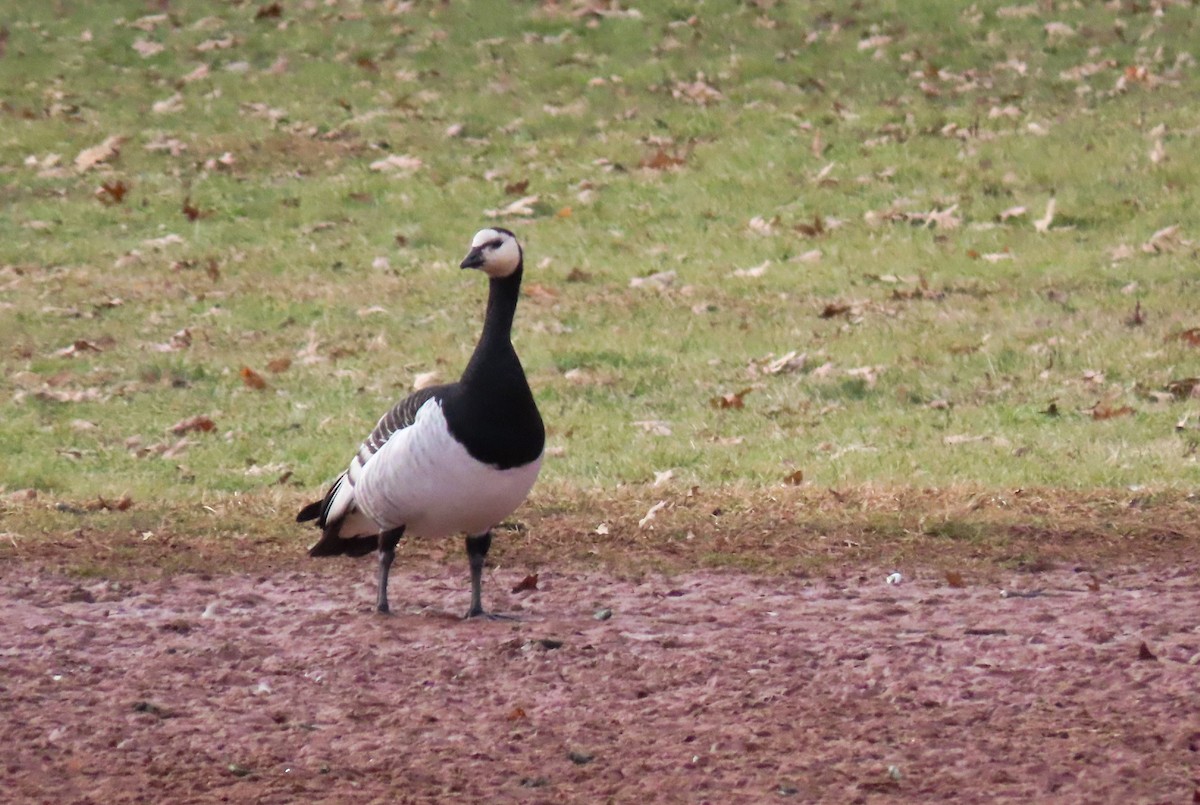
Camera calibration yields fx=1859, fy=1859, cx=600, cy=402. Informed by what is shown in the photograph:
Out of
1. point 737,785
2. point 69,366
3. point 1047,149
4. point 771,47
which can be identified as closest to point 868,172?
point 1047,149

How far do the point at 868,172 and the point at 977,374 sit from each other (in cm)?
529

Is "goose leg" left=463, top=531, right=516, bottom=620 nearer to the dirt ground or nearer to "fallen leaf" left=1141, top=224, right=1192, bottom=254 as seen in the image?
the dirt ground

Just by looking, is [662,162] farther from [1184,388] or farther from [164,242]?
[1184,388]

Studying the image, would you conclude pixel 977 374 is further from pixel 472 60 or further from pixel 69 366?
pixel 472 60

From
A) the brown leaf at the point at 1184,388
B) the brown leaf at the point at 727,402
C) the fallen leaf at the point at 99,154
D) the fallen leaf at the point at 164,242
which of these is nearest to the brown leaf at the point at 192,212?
the fallen leaf at the point at 164,242

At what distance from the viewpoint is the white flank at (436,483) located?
656cm

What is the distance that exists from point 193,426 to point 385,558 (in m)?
4.22

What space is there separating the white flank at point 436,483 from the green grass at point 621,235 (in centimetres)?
257

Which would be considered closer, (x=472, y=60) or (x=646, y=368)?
(x=646, y=368)

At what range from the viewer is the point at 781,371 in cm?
1184

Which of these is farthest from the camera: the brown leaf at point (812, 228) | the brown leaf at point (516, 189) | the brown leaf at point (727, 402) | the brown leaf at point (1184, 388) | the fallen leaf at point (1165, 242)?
the brown leaf at point (516, 189)

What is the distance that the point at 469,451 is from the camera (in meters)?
6.54

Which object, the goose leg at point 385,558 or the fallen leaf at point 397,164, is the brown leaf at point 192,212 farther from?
the goose leg at point 385,558

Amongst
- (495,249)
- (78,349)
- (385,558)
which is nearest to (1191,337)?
(495,249)
